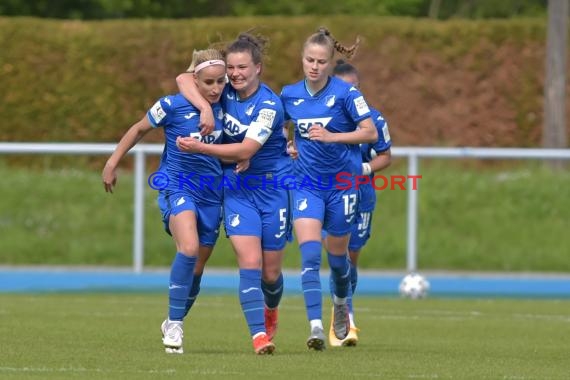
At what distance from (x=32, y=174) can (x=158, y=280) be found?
4122mm

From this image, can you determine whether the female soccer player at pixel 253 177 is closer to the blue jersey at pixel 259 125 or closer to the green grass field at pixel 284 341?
the blue jersey at pixel 259 125

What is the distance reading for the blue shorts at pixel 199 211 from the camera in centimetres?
938

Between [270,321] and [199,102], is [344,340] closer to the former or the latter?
[270,321]

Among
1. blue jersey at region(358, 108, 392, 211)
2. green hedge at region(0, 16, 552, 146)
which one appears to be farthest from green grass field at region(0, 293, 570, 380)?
green hedge at region(0, 16, 552, 146)

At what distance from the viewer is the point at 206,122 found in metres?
9.27

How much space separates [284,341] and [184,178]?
1.81 metres

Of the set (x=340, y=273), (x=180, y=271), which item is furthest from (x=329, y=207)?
(x=180, y=271)

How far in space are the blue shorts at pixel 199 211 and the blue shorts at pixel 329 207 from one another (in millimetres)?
620

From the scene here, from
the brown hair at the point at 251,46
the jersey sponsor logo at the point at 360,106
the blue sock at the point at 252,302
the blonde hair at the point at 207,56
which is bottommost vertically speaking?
the blue sock at the point at 252,302

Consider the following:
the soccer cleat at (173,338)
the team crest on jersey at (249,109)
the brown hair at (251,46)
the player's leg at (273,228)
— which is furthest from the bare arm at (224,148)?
the soccer cleat at (173,338)

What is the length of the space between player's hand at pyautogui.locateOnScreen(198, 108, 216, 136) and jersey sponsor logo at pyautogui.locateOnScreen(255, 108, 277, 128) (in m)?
0.30

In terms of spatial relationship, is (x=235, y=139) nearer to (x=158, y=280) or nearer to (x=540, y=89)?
(x=158, y=280)

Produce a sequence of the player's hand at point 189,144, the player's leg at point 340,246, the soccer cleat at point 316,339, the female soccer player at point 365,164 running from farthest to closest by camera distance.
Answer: the female soccer player at point 365,164 → the player's leg at point 340,246 → the soccer cleat at point 316,339 → the player's hand at point 189,144

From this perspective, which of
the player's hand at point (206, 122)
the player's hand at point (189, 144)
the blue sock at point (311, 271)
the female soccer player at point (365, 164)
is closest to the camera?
the player's hand at point (189, 144)
